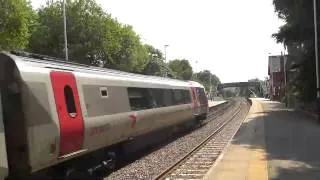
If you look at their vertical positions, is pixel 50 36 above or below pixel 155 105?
above

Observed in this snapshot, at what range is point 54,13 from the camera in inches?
2594

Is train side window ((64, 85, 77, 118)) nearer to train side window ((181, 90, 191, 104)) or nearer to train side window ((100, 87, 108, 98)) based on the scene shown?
train side window ((100, 87, 108, 98))

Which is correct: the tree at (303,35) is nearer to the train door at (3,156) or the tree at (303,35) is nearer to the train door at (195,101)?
the train door at (195,101)

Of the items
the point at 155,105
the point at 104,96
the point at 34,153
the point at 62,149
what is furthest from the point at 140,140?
the point at 34,153

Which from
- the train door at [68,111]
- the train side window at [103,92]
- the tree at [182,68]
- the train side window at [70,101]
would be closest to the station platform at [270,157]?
the train side window at [103,92]

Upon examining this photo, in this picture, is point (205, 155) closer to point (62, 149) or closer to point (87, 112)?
point (87, 112)

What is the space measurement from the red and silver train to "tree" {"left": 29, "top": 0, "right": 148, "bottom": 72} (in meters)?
46.2

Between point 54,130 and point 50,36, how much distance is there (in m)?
54.7

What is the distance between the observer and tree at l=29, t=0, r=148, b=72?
64.0m

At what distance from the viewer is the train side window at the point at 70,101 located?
39.9ft

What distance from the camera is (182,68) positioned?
161m

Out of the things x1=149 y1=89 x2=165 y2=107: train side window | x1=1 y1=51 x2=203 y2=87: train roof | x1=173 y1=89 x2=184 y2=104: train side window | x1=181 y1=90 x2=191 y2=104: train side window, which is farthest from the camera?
x1=181 y1=90 x2=191 y2=104: train side window

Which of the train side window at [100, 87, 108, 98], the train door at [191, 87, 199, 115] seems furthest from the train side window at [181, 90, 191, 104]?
the train side window at [100, 87, 108, 98]

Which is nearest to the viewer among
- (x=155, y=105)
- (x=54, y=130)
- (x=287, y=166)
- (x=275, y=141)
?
(x=54, y=130)
